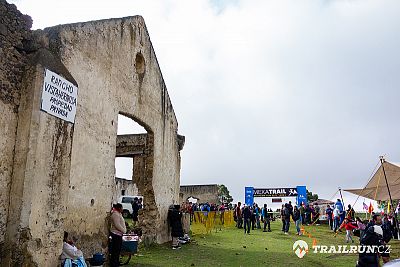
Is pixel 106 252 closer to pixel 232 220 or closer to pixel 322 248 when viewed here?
pixel 322 248

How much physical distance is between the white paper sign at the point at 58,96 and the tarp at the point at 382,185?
47.7ft

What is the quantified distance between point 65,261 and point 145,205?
6280 millimetres

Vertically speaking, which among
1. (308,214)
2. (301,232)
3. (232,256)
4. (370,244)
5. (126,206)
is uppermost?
(126,206)

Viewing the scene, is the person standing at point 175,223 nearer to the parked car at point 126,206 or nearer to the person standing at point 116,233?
the person standing at point 116,233

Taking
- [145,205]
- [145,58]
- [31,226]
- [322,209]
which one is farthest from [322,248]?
[322,209]

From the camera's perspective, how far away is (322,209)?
108ft

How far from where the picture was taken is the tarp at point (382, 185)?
17625 millimetres

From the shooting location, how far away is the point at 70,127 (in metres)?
7.46

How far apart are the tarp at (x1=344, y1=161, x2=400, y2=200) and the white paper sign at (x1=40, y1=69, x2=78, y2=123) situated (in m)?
14.5

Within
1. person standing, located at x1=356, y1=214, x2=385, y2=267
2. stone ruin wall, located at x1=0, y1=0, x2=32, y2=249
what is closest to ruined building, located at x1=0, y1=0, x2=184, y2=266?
stone ruin wall, located at x1=0, y1=0, x2=32, y2=249

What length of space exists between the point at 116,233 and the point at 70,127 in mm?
3377

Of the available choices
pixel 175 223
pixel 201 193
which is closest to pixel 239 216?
pixel 175 223

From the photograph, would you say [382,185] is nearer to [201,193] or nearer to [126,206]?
[126,206]

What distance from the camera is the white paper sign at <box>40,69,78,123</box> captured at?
6.90 m
